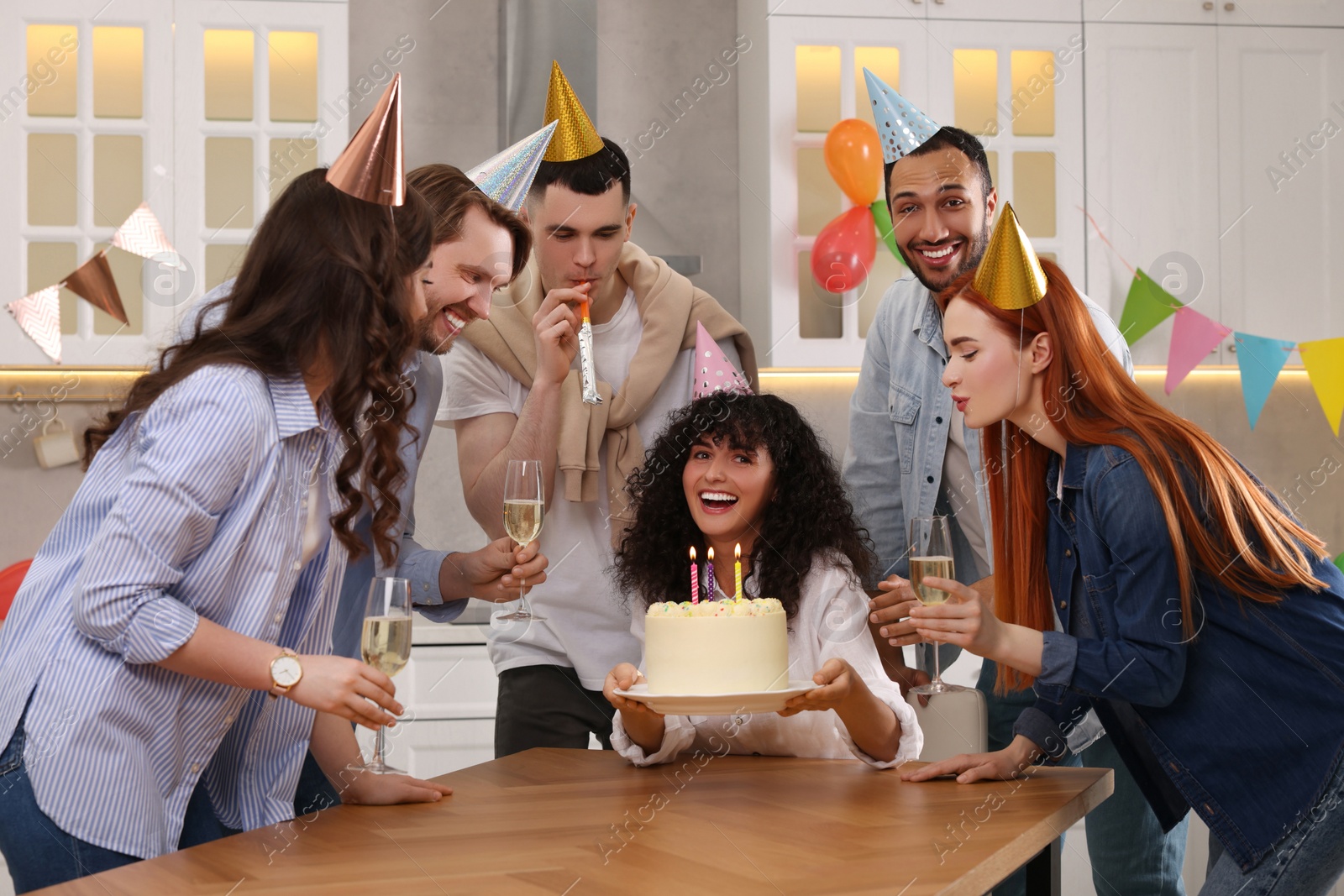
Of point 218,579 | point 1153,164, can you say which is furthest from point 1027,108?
point 218,579

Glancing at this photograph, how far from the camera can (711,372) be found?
2.09 metres

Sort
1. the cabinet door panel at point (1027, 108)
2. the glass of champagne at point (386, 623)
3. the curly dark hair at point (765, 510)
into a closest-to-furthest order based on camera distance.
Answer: the glass of champagne at point (386, 623) → the curly dark hair at point (765, 510) → the cabinet door panel at point (1027, 108)

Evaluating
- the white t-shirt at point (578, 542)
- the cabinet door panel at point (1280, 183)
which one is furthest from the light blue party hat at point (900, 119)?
the cabinet door panel at point (1280, 183)

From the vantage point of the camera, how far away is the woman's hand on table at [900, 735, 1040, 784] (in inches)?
56.7

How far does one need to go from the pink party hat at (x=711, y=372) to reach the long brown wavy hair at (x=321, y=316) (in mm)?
753

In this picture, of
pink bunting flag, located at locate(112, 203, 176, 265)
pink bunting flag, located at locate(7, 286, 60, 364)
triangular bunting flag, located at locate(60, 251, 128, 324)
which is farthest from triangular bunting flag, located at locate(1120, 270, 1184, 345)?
pink bunting flag, located at locate(7, 286, 60, 364)

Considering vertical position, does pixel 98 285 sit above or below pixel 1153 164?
below

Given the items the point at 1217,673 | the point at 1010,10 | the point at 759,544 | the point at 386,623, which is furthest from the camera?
the point at 1010,10

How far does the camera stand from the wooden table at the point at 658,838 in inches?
40.9

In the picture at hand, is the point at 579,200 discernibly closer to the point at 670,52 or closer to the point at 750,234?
the point at 750,234

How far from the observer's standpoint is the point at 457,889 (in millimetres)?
1022

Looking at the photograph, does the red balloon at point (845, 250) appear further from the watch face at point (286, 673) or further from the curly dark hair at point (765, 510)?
the watch face at point (286, 673)

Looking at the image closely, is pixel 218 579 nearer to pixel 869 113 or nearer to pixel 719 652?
pixel 719 652

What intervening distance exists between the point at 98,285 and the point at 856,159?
2.02 metres
